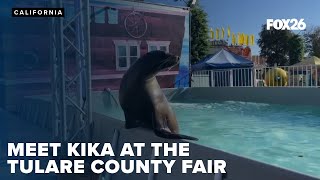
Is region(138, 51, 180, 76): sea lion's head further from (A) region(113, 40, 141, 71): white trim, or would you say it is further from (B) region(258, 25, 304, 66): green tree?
(B) region(258, 25, 304, 66): green tree

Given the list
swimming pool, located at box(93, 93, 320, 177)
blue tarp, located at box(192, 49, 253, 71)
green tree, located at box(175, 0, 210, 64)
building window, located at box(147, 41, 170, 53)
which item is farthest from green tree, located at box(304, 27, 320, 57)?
swimming pool, located at box(93, 93, 320, 177)

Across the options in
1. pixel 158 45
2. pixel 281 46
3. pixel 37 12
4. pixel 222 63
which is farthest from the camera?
pixel 281 46

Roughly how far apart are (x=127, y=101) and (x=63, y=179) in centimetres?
101

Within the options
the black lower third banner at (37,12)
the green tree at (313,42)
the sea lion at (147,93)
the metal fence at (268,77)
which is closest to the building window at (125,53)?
the metal fence at (268,77)

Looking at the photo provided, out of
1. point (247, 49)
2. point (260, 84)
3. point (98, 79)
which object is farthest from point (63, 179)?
point (247, 49)

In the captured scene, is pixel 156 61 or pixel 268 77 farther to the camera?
pixel 268 77

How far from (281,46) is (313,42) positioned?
7.84 m

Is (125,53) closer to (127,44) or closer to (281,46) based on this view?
(127,44)

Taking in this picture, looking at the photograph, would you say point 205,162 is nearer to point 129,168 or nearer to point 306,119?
point 129,168

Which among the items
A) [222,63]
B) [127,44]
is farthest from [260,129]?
[222,63]

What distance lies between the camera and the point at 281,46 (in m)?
25.4

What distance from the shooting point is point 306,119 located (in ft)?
21.0

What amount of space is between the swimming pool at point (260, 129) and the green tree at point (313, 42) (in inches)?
985

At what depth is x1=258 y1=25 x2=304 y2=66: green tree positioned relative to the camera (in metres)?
24.8
